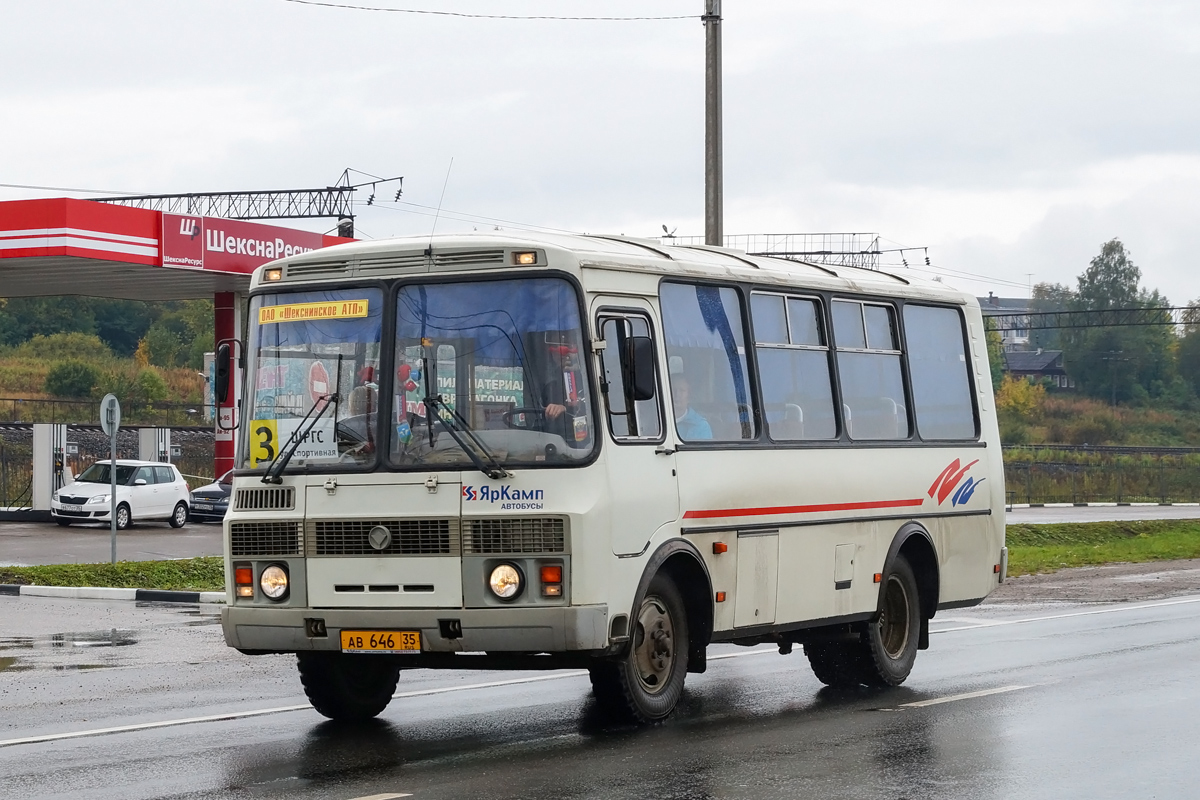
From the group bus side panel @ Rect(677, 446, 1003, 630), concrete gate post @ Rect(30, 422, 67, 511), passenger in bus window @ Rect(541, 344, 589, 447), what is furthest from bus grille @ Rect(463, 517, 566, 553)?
concrete gate post @ Rect(30, 422, 67, 511)

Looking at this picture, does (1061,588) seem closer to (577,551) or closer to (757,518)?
(757,518)

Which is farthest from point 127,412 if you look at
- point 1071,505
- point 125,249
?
point 125,249

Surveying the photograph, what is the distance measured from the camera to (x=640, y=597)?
1020 cm

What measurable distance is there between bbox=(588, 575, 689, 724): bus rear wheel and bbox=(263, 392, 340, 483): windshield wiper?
2.13m

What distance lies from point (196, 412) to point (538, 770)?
71.1 m

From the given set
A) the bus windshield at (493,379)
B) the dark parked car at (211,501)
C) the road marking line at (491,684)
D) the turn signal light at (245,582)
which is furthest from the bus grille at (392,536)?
the dark parked car at (211,501)

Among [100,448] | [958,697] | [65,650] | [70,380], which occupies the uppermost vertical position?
[70,380]

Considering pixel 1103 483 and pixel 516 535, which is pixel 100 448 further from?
pixel 516 535

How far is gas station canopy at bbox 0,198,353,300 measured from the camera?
32594 mm

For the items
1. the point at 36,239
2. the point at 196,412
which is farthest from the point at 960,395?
the point at 196,412

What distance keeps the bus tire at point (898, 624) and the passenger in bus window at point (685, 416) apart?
2647mm

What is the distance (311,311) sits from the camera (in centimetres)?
1048

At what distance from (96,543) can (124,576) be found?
398 inches

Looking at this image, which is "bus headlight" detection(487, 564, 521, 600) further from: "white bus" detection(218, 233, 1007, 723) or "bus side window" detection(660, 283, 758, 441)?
"bus side window" detection(660, 283, 758, 441)
